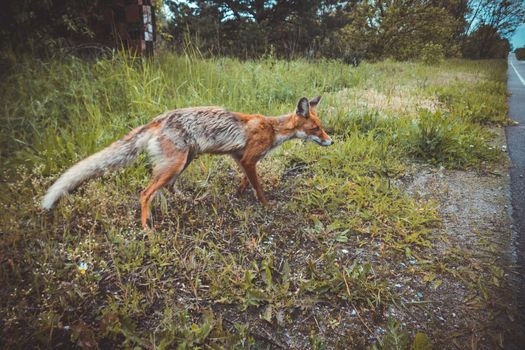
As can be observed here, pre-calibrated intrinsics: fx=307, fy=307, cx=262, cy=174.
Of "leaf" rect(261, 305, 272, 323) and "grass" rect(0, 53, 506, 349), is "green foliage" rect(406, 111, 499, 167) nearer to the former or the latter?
"grass" rect(0, 53, 506, 349)

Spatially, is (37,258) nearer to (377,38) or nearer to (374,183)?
(374,183)

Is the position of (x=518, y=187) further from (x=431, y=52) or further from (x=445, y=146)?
(x=431, y=52)

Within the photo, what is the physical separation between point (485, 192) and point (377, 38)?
11503 millimetres

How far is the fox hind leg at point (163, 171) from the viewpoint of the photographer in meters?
2.64

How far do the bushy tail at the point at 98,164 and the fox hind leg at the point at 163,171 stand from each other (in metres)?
0.25

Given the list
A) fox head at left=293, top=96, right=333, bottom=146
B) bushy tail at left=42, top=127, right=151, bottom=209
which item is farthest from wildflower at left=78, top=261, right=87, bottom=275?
fox head at left=293, top=96, right=333, bottom=146

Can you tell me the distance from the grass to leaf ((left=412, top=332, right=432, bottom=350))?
0.42ft

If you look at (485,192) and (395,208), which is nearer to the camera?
(395,208)

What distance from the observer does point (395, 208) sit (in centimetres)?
305

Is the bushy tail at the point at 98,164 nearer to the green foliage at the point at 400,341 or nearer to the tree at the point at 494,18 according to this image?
the green foliage at the point at 400,341

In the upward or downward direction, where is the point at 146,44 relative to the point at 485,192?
upward

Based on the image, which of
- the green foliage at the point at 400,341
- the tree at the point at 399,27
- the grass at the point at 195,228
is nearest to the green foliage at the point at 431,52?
the tree at the point at 399,27

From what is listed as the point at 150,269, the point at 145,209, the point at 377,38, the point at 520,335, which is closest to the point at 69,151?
the point at 145,209

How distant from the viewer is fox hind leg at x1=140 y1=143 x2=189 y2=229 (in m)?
2.64
